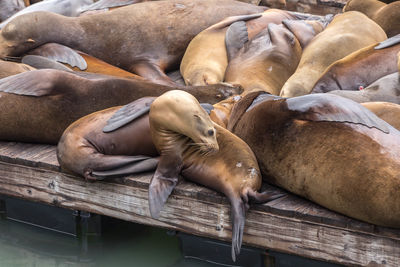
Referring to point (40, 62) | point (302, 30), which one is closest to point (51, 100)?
point (40, 62)

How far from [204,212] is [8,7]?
563 cm

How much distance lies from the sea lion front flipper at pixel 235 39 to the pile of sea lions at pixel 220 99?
0.01 meters

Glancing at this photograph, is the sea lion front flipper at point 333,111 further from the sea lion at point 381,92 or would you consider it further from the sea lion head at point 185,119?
the sea lion at point 381,92

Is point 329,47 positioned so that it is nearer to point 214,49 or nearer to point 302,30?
point 302,30

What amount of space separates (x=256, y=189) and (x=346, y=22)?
2.45 metres

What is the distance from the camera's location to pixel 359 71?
15.7 feet

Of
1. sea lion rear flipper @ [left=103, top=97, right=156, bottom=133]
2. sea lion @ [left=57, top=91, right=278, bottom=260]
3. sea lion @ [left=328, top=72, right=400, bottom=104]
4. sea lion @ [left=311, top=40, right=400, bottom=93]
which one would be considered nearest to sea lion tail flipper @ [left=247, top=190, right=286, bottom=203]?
sea lion @ [left=57, top=91, right=278, bottom=260]

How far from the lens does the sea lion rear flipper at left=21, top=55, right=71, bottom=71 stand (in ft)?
17.9

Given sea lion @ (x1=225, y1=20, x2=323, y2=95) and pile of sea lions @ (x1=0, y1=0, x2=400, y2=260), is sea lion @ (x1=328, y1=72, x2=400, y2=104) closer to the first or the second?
pile of sea lions @ (x1=0, y1=0, x2=400, y2=260)

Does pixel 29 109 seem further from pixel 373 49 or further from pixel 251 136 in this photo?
pixel 373 49

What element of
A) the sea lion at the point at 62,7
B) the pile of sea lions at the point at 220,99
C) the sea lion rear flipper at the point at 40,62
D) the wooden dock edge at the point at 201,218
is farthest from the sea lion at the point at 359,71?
the sea lion at the point at 62,7

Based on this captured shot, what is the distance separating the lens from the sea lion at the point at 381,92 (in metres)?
4.36

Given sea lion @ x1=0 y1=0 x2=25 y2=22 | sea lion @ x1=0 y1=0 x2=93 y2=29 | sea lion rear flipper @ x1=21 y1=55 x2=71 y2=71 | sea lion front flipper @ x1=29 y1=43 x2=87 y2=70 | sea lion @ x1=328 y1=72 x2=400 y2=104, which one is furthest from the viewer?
sea lion @ x1=0 y1=0 x2=25 y2=22

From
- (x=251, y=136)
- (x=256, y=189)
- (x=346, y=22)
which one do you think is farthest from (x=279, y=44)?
(x=256, y=189)
